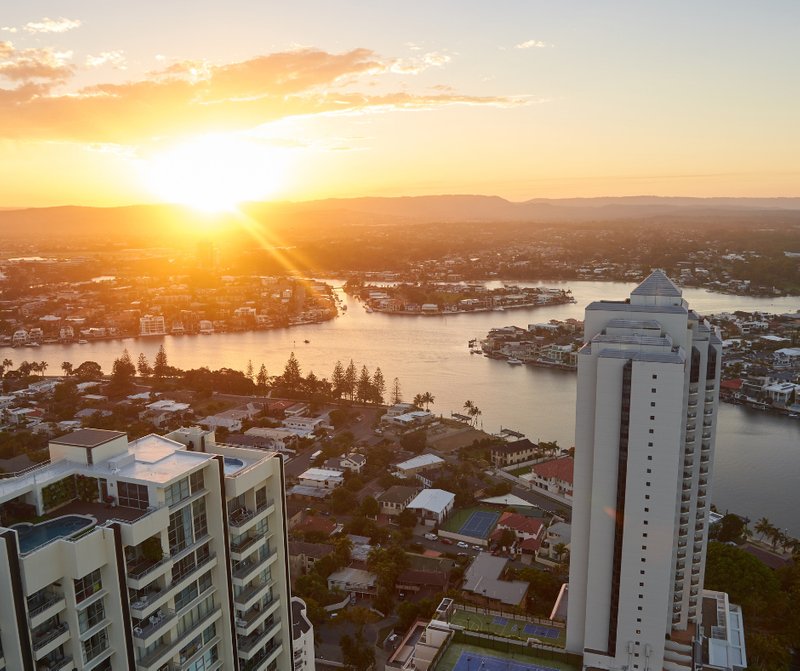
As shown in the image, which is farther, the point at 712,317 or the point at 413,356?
the point at 712,317

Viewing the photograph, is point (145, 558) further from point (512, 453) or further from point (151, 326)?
point (151, 326)

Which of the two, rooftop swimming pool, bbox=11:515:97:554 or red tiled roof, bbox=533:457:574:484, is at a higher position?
rooftop swimming pool, bbox=11:515:97:554

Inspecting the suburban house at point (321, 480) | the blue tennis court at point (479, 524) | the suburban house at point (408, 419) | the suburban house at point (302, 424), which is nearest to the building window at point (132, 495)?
the blue tennis court at point (479, 524)

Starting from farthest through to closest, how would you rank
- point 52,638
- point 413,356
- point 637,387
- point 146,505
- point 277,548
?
point 413,356 → point 637,387 → point 277,548 → point 146,505 → point 52,638

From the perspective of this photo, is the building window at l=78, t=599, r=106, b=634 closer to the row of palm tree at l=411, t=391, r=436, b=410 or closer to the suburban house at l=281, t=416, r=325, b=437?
the suburban house at l=281, t=416, r=325, b=437

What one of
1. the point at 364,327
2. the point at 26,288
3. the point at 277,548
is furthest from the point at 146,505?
the point at 26,288

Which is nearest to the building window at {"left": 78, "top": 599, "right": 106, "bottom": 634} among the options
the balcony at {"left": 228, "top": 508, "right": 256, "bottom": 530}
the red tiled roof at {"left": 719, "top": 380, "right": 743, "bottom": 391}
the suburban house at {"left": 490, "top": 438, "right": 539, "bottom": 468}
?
the balcony at {"left": 228, "top": 508, "right": 256, "bottom": 530}

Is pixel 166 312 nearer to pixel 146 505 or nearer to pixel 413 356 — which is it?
pixel 413 356
